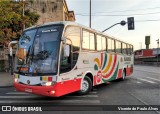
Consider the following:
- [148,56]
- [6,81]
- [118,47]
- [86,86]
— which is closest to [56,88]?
[86,86]

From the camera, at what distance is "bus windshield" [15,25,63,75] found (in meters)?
8.26

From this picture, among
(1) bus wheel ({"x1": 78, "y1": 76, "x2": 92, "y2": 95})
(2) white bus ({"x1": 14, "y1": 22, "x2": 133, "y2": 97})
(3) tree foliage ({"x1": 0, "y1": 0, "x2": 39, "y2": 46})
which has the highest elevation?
(3) tree foliage ({"x1": 0, "y1": 0, "x2": 39, "y2": 46})

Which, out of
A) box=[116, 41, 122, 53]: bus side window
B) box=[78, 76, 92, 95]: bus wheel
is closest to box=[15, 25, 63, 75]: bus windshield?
box=[78, 76, 92, 95]: bus wheel

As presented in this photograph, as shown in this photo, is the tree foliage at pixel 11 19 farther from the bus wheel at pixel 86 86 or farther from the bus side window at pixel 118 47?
the bus wheel at pixel 86 86

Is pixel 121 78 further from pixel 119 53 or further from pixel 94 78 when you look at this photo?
pixel 94 78

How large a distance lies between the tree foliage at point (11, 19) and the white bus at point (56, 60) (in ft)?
Result: 33.1

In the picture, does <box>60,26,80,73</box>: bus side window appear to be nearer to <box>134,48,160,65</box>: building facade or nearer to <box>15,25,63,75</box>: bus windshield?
<box>15,25,63,75</box>: bus windshield

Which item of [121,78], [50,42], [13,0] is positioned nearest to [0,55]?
[13,0]

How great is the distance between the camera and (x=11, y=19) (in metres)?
19.9

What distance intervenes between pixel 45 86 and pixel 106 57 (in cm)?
533

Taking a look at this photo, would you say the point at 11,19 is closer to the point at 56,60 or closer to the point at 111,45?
the point at 111,45

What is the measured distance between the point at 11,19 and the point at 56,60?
43.3ft

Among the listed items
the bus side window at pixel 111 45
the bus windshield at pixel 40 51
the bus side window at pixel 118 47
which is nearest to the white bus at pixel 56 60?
the bus windshield at pixel 40 51

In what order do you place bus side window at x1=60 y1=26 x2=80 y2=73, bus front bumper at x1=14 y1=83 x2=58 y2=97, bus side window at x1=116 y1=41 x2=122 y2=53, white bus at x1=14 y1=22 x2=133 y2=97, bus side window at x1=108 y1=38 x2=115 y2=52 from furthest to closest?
bus side window at x1=116 y1=41 x2=122 y2=53 < bus side window at x1=108 y1=38 x2=115 y2=52 < bus side window at x1=60 y1=26 x2=80 y2=73 < white bus at x1=14 y1=22 x2=133 y2=97 < bus front bumper at x1=14 y1=83 x2=58 y2=97
